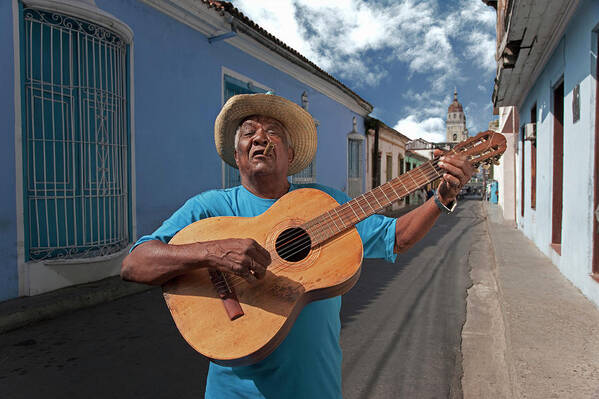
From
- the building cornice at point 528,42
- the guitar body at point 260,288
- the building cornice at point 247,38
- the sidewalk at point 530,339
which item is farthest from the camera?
the building cornice at point 247,38

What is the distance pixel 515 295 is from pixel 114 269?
520 cm

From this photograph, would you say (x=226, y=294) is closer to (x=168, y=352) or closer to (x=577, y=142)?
(x=168, y=352)

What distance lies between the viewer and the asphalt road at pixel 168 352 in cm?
278

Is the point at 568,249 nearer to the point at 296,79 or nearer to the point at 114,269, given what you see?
the point at 114,269

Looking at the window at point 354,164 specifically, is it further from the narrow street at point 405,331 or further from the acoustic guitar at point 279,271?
the acoustic guitar at point 279,271

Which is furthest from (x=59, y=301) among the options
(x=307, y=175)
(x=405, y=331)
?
(x=307, y=175)

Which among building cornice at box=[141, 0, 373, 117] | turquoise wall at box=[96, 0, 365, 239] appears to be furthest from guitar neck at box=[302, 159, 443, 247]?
building cornice at box=[141, 0, 373, 117]

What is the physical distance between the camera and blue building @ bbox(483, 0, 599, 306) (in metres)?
4.14

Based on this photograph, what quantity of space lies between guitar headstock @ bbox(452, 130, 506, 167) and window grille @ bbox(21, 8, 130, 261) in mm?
4969

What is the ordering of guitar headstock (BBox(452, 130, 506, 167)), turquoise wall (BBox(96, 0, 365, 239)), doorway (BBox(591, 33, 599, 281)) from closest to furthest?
guitar headstock (BBox(452, 130, 506, 167)) < doorway (BBox(591, 33, 599, 281)) < turquoise wall (BBox(96, 0, 365, 239))

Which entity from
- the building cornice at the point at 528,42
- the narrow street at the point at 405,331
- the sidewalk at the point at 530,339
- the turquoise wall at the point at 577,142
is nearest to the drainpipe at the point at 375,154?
the building cornice at the point at 528,42

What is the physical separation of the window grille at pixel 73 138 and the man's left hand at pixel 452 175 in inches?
194

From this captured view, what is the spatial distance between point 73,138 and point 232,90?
407 centimetres

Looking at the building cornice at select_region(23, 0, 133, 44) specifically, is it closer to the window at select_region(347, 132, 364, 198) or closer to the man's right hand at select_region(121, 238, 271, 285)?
the man's right hand at select_region(121, 238, 271, 285)
